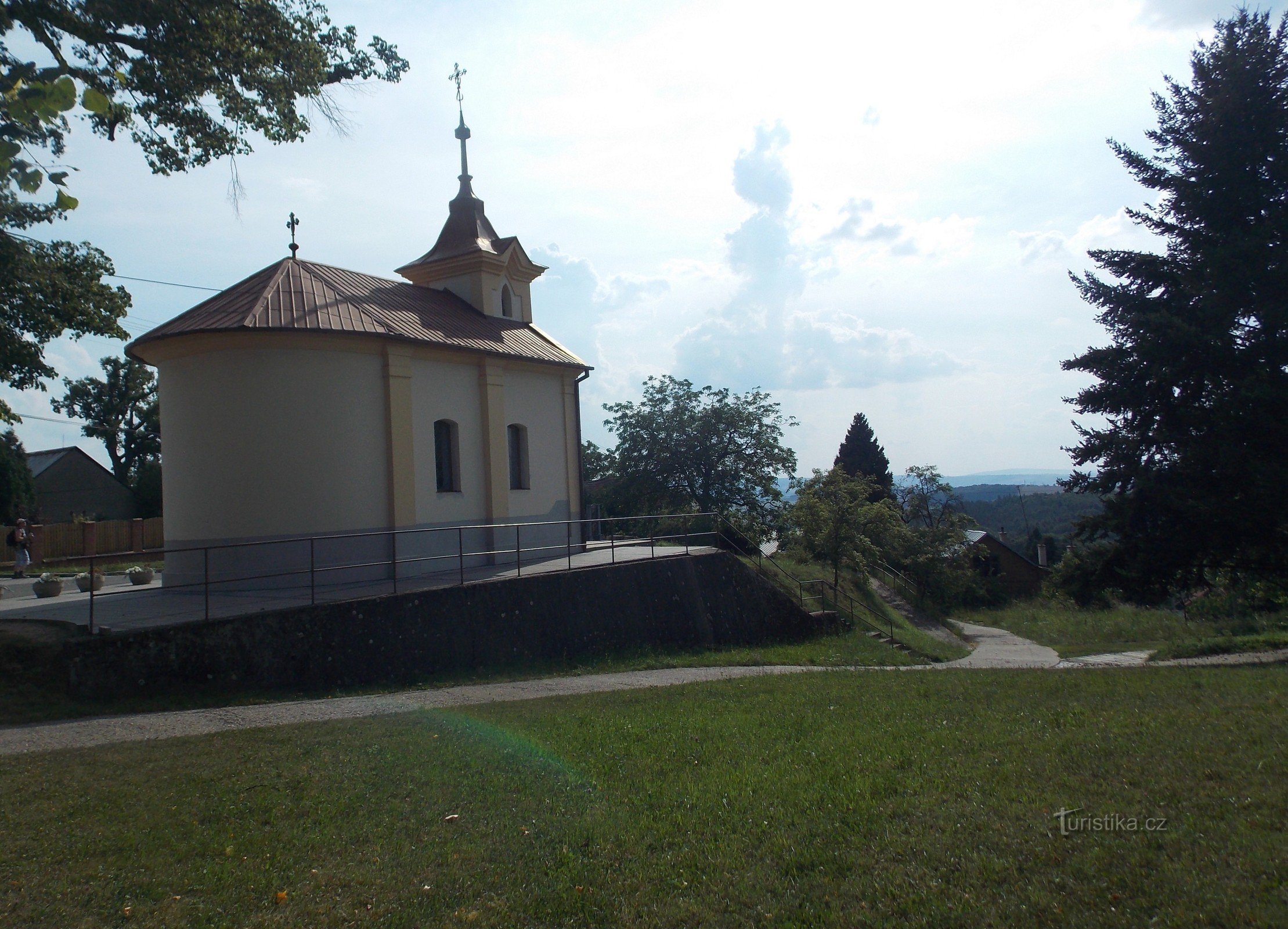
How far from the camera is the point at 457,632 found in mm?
14734

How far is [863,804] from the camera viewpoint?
610 cm

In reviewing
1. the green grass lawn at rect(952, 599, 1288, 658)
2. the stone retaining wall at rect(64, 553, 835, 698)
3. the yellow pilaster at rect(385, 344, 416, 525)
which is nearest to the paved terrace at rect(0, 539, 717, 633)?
the stone retaining wall at rect(64, 553, 835, 698)

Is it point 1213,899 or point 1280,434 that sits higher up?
point 1280,434

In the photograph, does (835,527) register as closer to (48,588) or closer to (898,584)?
(898,584)

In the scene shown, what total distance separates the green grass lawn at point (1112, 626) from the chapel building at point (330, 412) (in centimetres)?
1632

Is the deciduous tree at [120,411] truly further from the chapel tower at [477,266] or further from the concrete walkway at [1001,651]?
the concrete walkway at [1001,651]

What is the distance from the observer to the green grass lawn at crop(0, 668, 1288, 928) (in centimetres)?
477

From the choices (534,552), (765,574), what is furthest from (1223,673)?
(534,552)

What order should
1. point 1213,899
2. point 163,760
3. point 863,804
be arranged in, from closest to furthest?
point 1213,899 < point 863,804 < point 163,760

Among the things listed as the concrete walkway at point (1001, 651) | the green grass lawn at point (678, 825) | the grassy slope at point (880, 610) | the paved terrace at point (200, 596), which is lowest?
the concrete walkway at point (1001, 651)

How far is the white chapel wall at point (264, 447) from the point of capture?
55.9ft

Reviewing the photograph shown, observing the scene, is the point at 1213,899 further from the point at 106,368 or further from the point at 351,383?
the point at 106,368

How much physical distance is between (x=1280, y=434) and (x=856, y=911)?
61.2 feet

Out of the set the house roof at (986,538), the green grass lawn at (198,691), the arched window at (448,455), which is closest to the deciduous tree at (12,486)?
the arched window at (448,455)
